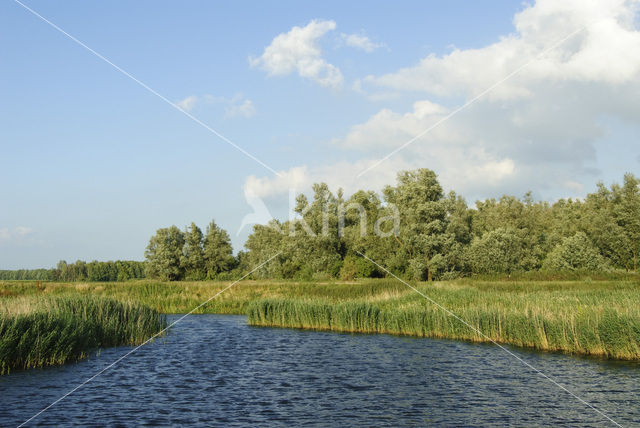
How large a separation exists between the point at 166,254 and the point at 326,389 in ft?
278

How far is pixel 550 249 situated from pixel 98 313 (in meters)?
74.4

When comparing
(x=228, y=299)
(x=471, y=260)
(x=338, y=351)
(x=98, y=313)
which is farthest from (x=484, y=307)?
(x=471, y=260)

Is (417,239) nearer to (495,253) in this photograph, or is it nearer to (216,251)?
(495,253)

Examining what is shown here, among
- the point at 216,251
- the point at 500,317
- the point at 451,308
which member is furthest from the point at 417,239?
the point at 216,251

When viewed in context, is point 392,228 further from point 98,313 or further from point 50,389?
point 50,389

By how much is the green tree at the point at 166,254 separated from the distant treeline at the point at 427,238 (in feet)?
0.67

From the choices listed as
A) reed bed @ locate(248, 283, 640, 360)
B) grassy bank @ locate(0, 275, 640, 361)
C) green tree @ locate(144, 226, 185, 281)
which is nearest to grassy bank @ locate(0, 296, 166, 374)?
grassy bank @ locate(0, 275, 640, 361)

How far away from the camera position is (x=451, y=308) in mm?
33250

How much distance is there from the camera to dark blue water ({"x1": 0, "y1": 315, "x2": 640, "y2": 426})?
51.8ft

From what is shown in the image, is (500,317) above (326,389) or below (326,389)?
above

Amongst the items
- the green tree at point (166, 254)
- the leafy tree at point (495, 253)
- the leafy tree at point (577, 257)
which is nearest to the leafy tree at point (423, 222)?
the leafy tree at point (495, 253)

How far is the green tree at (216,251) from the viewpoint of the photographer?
103062 millimetres

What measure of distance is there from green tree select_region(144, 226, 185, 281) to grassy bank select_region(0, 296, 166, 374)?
6925 centimetres

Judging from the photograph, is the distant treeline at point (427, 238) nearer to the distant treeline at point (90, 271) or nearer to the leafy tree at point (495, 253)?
the leafy tree at point (495, 253)
